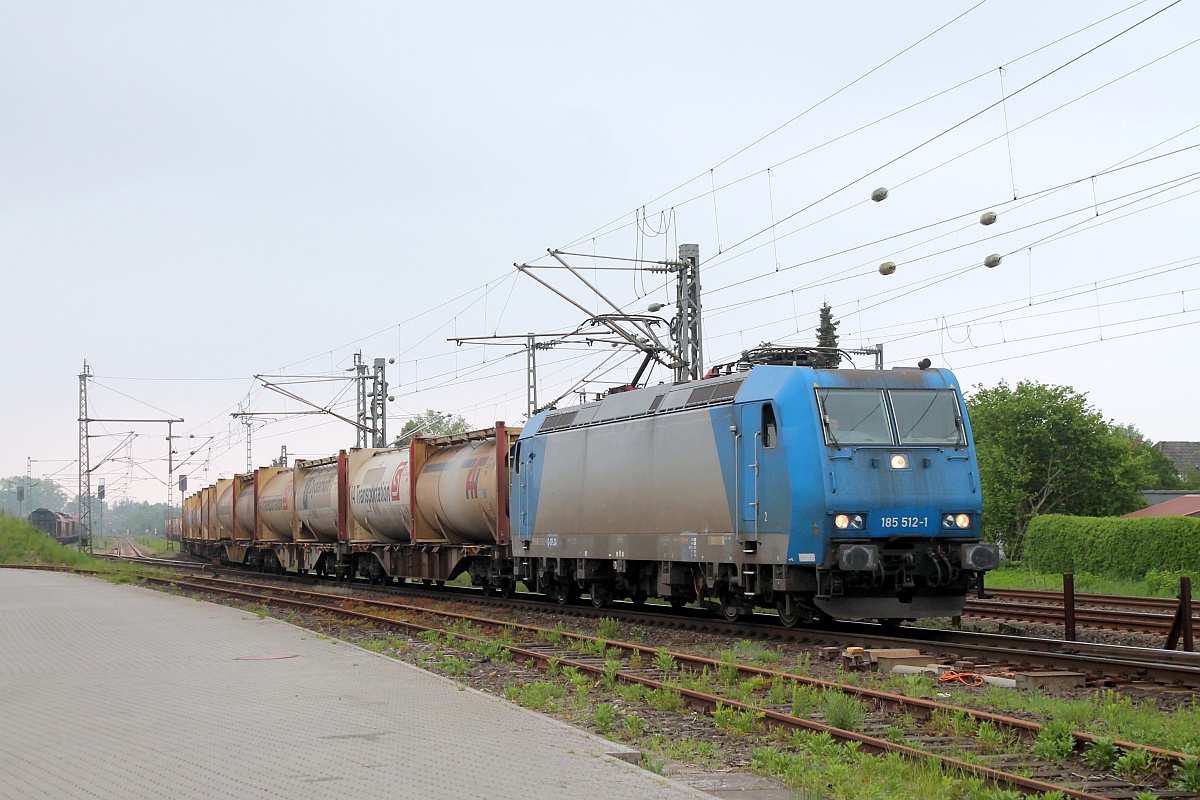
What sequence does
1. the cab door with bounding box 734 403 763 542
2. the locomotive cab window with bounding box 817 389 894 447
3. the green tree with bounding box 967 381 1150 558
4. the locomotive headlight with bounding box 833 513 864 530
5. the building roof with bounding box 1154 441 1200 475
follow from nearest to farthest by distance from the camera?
the locomotive headlight with bounding box 833 513 864 530, the locomotive cab window with bounding box 817 389 894 447, the cab door with bounding box 734 403 763 542, the green tree with bounding box 967 381 1150 558, the building roof with bounding box 1154 441 1200 475

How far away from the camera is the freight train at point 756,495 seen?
48.8 feet

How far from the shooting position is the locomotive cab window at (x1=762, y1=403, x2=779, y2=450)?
50.4ft

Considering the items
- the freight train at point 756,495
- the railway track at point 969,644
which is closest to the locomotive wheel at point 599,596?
the freight train at point 756,495

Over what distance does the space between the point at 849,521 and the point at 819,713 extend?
489 cm

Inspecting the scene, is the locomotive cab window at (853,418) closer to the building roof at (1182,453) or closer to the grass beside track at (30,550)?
the grass beside track at (30,550)

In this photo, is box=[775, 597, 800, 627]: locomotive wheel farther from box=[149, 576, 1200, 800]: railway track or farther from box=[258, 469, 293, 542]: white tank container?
box=[258, 469, 293, 542]: white tank container

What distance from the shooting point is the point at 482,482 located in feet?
85.1

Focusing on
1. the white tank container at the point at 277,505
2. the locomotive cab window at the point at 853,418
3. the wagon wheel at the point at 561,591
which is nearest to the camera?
the locomotive cab window at the point at 853,418

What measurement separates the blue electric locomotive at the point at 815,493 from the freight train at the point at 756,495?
0.02 m

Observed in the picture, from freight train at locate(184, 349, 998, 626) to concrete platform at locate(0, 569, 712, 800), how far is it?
5024 millimetres

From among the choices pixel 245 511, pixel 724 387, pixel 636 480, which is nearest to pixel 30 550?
pixel 245 511

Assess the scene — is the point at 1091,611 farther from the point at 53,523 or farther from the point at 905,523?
the point at 53,523

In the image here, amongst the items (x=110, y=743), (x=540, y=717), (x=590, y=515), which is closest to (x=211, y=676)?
(x=110, y=743)

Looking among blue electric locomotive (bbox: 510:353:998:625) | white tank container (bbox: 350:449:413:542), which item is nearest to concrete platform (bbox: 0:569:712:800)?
blue electric locomotive (bbox: 510:353:998:625)
